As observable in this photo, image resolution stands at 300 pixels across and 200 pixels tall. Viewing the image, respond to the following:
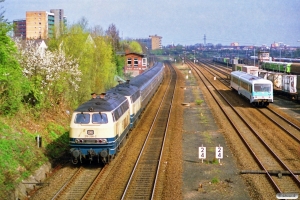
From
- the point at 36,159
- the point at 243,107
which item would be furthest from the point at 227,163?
the point at 243,107

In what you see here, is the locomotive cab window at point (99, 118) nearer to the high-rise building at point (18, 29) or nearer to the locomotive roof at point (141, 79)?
the high-rise building at point (18, 29)

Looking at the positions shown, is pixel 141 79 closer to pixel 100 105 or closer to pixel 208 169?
pixel 100 105

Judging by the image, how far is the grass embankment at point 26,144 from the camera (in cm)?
1683

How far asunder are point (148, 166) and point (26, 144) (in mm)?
5855

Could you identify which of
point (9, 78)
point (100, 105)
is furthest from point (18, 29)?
point (100, 105)

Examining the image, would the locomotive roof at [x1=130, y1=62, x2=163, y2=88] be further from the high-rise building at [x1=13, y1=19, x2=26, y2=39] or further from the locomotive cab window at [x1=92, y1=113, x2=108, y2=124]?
the locomotive cab window at [x1=92, y1=113, x2=108, y2=124]

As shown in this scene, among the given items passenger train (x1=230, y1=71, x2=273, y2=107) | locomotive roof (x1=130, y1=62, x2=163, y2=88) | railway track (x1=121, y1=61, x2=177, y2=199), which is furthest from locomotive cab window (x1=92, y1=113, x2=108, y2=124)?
passenger train (x1=230, y1=71, x2=273, y2=107)

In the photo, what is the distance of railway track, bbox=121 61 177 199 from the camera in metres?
16.1

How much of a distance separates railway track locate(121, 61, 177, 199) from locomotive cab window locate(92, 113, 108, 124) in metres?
2.47

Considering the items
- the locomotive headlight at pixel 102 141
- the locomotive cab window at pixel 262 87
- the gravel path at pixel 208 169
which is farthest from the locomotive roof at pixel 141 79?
the locomotive headlight at pixel 102 141

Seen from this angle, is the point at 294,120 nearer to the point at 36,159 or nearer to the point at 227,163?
the point at 227,163

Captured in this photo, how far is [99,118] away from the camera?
62.8ft

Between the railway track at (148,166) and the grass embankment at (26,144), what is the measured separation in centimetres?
416

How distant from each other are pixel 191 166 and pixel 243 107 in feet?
73.0
